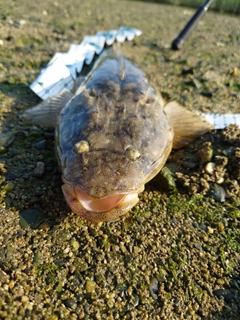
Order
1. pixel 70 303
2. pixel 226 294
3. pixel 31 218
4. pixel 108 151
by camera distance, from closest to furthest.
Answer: pixel 70 303
pixel 226 294
pixel 108 151
pixel 31 218

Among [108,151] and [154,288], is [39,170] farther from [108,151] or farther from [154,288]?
Result: [154,288]

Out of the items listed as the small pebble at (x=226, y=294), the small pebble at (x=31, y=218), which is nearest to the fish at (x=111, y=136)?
the small pebble at (x=31, y=218)

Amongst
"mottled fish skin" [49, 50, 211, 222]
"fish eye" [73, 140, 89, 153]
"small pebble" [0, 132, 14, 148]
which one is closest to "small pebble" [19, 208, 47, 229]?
"mottled fish skin" [49, 50, 211, 222]

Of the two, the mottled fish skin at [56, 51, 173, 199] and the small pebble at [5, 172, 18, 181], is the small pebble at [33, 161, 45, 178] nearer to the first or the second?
the small pebble at [5, 172, 18, 181]

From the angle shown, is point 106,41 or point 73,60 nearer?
point 73,60

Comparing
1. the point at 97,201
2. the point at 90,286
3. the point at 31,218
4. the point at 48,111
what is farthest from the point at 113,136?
the point at 48,111

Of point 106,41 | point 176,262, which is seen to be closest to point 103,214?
point 176,262

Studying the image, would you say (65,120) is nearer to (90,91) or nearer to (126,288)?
(90,91)
